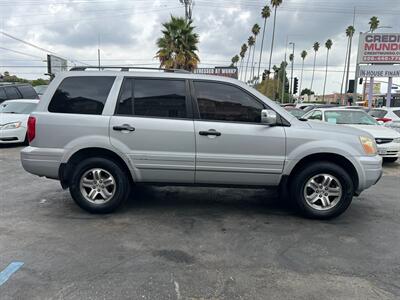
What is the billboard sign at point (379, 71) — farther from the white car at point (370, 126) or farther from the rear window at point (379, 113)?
→ the white car at point (370, 126)

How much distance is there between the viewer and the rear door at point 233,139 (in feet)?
14.8

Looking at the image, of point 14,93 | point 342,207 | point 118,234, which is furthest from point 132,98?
point 14,93

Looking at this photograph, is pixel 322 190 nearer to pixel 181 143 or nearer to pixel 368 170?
pixel 368 170

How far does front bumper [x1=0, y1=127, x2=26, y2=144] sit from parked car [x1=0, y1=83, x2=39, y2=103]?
427cm

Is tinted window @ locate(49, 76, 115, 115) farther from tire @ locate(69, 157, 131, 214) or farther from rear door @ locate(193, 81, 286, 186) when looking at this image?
rear door @ locate(193, 81, 286, 186)

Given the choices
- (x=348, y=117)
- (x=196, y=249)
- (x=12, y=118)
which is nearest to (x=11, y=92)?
(x=12, y=118)

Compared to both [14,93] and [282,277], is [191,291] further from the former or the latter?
[14,93]

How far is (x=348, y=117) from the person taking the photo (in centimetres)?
988

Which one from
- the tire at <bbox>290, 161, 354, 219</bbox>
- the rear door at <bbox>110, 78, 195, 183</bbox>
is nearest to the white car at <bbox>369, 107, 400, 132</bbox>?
the tire at <bbox>290, 161, 354, 219</bbox>

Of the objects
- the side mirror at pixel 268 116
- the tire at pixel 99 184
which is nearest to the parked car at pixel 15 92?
the tire at pixel 99 184

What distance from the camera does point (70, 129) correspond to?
180 inches

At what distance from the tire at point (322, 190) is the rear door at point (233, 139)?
0.33m

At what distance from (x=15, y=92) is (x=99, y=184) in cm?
1220

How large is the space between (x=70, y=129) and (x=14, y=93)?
11933 mm
